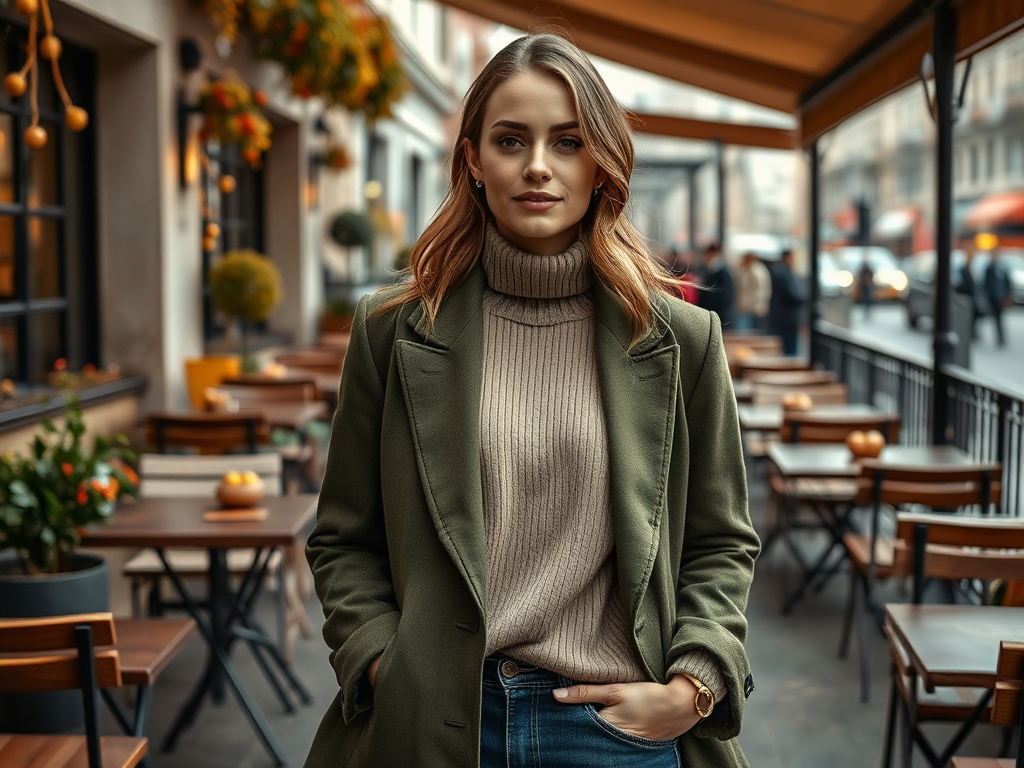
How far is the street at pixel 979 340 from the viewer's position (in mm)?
17438

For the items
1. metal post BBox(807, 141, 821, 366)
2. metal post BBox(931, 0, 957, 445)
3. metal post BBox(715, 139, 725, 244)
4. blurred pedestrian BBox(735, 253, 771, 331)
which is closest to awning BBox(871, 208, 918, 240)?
blurred pedestrian BBox(735, 253, 771, 331)

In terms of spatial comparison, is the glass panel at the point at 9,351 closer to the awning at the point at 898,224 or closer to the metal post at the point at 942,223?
the metal post at the point at 942,223

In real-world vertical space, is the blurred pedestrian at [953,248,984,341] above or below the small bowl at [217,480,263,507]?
above


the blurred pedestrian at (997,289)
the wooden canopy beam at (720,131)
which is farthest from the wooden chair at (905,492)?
the blurred pedestrian at (997,289)

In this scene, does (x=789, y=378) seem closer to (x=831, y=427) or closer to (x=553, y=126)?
(x=831, y=427)

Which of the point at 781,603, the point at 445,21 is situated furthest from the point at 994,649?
the point at 445,21

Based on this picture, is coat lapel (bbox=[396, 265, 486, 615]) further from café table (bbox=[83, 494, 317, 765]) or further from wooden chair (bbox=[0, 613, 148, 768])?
café table (bbox=[83, 494, 317, 765])

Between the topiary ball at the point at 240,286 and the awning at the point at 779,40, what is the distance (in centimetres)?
242

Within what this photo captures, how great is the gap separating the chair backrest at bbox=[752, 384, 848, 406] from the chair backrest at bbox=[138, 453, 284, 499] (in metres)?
3.80

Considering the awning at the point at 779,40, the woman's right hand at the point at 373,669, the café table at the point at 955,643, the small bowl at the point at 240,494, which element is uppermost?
the awning at the point at 779,40

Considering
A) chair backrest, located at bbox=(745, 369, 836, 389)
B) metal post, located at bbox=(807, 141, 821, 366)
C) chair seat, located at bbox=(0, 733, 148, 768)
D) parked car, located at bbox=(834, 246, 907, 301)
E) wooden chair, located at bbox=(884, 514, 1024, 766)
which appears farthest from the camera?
parked car, located at bbox=(834, 246, 907, 301)

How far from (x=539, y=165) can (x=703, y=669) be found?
702 millimetres

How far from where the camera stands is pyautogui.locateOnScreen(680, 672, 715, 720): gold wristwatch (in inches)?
60.7

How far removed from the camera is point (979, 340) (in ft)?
75.1
